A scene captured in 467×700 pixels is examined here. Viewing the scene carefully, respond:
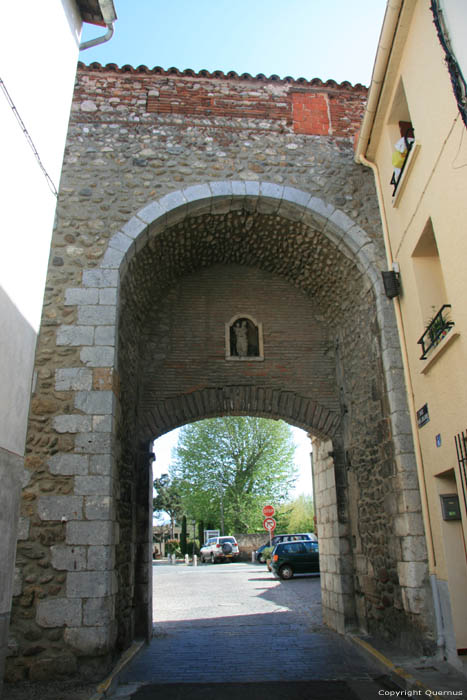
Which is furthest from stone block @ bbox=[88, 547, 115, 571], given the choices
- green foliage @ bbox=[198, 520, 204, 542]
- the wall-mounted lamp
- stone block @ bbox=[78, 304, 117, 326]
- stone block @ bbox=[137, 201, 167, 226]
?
green foliage @ bbox=[198, 520, 204, 542]

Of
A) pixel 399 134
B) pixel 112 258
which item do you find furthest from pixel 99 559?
pixel 399 134

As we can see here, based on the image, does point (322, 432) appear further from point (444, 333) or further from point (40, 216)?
point (40, 216)

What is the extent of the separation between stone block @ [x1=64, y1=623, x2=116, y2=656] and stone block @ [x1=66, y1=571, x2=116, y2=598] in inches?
10.8

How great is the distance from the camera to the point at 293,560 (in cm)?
1482

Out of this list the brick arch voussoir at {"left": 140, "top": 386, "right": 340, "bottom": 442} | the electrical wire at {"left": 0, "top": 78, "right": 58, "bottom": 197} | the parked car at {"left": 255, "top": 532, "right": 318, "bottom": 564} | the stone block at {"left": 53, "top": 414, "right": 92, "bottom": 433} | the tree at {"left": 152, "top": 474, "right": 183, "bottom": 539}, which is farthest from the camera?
the tree at {"left": 152, "top": 474, "right": 183, "bottom": 539}

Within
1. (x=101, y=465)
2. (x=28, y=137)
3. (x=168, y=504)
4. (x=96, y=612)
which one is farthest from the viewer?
(x=168, y=504)

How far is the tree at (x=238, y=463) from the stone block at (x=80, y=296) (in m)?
18.3

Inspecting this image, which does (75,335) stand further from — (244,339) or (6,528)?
(6,528)

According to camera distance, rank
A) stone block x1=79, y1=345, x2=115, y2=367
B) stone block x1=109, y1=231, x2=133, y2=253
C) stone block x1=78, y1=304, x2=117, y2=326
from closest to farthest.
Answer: stone block x1=79, y1=345, x2=115, y2=367 < stone block x1=78, y1=304, x2=117, y2=326 < stone block x1=109, y1=231, x2=133, y2=253

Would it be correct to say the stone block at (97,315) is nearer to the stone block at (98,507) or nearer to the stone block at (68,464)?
the stone block at (68,464)

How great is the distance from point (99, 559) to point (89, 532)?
10.4 inches

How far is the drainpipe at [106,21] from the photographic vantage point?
5125mm

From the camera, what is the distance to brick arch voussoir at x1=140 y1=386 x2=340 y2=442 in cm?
706

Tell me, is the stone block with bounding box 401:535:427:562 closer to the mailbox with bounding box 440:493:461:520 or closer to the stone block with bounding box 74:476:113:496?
the mailbox with bounding box 440:493:461:520
